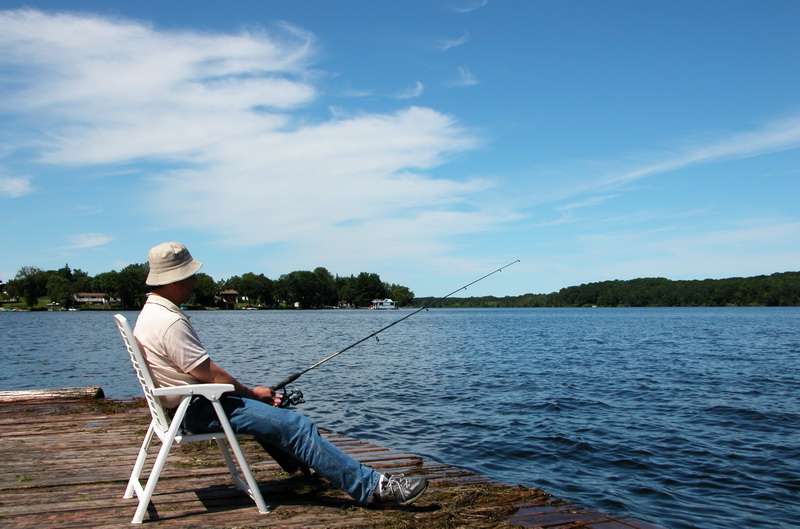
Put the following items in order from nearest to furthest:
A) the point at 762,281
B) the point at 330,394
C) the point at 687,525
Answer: the point at 687,525, the point at 330,394, the point at 762,281

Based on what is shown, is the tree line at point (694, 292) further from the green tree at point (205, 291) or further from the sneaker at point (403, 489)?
the sneaker at point (403, 489)

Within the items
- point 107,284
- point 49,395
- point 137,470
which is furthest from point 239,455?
point 107,284

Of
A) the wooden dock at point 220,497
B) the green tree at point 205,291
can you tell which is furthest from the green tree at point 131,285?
the wooden dock at point 220,497

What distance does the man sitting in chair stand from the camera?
4.02 metres

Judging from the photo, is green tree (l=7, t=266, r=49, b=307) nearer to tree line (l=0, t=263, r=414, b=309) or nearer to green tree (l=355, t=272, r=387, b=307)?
tree line (l=0, t=263, r=414, b=309)

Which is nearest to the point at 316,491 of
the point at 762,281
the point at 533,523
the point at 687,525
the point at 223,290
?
the point at 533,523

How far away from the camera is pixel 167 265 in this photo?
4.23 meters

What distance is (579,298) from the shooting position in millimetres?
185750

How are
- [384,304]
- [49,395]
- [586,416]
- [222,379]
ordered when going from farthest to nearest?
[384,304] → [586,416] → [49,395] → [222,379]

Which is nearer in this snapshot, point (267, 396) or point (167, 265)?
point (167, 265)

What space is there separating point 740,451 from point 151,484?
9.94 metres

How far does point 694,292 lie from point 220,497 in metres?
167

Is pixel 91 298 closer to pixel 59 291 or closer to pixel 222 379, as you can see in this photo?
pixel 59 291

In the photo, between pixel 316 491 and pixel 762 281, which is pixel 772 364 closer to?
pixel 316 491
